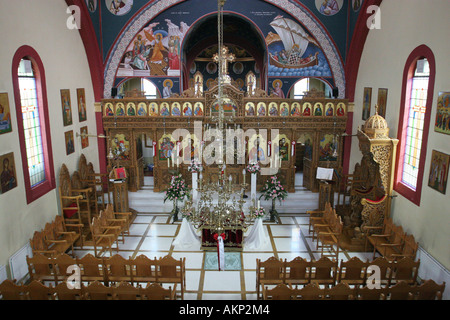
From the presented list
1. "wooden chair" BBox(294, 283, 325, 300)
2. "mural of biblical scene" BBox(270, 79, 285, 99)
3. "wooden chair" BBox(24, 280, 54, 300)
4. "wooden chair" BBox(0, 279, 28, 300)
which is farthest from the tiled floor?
"mural of biblical scene" BBox(270, 79, 285, 99)

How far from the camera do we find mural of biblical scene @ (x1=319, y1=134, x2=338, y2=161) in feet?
51.3

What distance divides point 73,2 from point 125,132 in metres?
5.32

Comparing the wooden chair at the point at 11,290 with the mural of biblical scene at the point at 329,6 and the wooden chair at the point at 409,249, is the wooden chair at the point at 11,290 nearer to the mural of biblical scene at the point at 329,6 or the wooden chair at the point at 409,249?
the wooden chair at the point at 409,249

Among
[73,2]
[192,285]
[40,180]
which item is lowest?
[192,285]

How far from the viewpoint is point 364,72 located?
46.8ft

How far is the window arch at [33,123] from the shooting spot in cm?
1014

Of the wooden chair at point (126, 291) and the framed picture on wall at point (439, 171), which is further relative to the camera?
the framed picture on wall at point (439, 171)

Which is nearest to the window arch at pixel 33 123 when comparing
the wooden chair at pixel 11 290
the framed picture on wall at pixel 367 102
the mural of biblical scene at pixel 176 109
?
the wooden chair at pixel 11 290

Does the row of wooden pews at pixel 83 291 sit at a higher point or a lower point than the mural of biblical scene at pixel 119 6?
lower

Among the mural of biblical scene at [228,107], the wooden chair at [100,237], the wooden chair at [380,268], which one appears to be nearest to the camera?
the wooden chair at [380,268]

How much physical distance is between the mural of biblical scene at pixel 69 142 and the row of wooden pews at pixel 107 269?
206 inches

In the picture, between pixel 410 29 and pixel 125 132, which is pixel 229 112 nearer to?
pixel 125 132

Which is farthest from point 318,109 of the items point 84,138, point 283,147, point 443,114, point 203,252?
point 84,138
